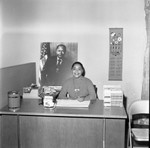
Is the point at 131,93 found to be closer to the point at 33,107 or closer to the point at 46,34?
the point at 46,34

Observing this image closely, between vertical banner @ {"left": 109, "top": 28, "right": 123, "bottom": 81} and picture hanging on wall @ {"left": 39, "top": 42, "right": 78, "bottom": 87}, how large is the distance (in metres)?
0.64

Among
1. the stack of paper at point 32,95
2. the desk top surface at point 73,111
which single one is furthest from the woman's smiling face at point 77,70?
the desk top surface at point 73,111

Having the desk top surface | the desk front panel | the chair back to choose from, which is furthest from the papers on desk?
the chair back

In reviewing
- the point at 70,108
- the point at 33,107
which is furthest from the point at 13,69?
the point at 70,108

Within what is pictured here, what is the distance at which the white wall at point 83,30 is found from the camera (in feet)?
16.7

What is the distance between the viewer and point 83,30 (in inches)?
204

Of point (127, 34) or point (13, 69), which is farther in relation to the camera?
point (127, 34)

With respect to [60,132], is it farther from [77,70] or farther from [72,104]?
[77,70]

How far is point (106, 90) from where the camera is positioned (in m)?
3.29

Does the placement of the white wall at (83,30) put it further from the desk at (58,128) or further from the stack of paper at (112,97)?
the desk at (58,128)

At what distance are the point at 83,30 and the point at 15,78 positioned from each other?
1803 mm

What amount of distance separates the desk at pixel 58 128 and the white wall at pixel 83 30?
88.9 inches

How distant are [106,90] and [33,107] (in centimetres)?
83

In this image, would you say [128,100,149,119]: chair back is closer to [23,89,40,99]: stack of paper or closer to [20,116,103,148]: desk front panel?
[20,116,103,148]: desk front panel
